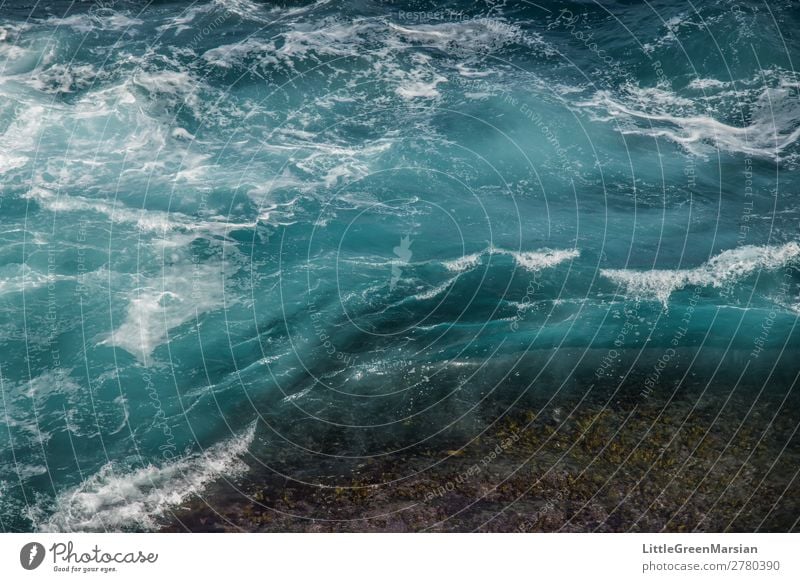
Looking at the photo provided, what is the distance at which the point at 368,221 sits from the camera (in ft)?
66.0

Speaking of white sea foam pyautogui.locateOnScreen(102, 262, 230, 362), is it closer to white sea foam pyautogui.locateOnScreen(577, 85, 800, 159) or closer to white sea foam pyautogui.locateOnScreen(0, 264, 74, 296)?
white sea foam pyautogui.locateOnScreen(0, 264, 74, 296)

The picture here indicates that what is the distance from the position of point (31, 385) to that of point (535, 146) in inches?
583

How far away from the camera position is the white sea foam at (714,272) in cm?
1912

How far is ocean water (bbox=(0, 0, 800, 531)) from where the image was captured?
17.3m

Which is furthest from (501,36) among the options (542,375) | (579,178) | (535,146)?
(542,375)

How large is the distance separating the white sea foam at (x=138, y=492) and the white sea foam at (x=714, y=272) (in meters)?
11.0

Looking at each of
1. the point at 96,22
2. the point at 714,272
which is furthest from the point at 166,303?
the point at 714,272

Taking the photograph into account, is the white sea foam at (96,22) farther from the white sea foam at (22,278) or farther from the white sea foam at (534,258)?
the white sea foam at (534,258)
